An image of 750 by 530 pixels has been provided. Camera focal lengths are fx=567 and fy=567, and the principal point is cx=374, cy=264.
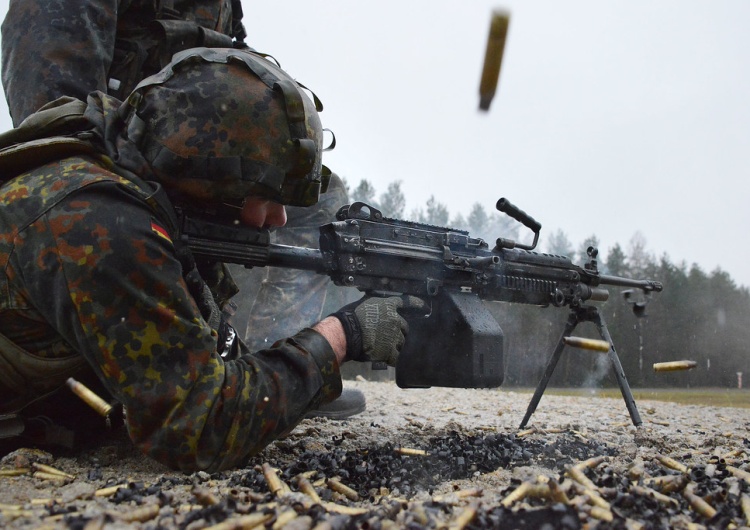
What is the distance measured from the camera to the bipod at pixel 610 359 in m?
4.21

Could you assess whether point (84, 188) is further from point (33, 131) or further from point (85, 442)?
point (85, 442)

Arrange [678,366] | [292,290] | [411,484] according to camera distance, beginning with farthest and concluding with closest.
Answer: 1. [292,290]
2. [678,366]
3. [411,484]

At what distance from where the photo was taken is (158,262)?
2174 mm

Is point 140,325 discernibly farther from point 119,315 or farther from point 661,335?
point 661,335

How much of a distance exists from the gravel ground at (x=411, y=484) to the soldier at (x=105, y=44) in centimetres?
127

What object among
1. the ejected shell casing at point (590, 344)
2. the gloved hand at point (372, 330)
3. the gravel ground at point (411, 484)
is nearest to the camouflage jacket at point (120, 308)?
the gravel ground at point (411, 484)

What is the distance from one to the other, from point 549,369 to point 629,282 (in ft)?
4.58

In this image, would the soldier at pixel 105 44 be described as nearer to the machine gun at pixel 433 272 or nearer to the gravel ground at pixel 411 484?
the machine gun at pixel 433 272

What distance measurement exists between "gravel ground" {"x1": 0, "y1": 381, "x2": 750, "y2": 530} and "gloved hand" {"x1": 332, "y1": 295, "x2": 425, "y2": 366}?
534 millimetres

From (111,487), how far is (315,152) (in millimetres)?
1667

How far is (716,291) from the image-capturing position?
39.3ft

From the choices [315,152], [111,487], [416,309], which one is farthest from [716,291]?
[111,487]

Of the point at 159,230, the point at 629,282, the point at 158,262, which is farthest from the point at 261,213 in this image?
the point at 629,282

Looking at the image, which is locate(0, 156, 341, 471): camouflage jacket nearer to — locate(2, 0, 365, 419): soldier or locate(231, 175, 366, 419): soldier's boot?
locate(2, 0, 365, 419): soldier
